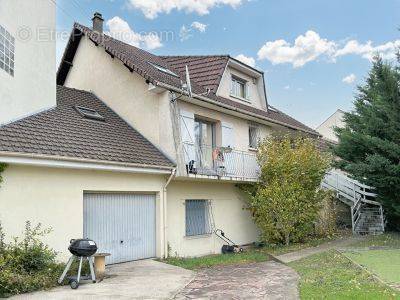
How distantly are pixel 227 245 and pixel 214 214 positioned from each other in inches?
51.4

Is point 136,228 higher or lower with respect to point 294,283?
higher

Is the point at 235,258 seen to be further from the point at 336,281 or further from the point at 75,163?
the point at 75,163

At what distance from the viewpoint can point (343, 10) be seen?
16.1 meters

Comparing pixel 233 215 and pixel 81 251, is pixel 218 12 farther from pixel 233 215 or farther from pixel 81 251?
pixel 81 251

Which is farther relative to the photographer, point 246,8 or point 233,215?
point 233,215

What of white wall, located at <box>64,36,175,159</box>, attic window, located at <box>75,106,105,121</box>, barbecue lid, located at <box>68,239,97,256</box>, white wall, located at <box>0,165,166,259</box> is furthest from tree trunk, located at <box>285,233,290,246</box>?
barbecue lid, located at <box>68,239,97,256</box>

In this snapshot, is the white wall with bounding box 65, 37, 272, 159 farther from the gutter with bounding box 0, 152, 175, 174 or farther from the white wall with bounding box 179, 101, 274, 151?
the gutter with bounding box 0, 152, 175, 174

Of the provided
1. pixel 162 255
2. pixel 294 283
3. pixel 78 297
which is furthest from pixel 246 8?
pixel 78 297

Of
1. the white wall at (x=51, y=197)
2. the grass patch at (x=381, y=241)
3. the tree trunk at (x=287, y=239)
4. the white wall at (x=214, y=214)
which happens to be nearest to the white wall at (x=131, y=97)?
the white wall at (x=214, y=214)

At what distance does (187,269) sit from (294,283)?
11.0 ft

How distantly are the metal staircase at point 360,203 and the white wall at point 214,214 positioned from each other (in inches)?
183

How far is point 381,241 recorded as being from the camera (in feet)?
54.4

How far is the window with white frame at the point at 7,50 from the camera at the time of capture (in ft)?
32.8

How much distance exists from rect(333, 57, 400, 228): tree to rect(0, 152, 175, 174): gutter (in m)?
8.69
